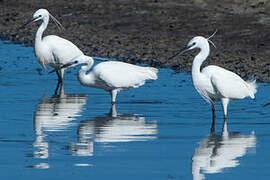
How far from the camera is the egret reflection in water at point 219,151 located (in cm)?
789

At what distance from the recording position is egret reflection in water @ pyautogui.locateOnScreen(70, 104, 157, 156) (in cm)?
905

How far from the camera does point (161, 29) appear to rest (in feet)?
63.4

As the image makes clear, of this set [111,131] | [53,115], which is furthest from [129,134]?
[53,115]

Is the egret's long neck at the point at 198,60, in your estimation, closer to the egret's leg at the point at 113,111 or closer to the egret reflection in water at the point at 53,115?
the egret's leg at the point at 113,111

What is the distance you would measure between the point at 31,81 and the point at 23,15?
30.3 feet

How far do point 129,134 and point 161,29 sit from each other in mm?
9839

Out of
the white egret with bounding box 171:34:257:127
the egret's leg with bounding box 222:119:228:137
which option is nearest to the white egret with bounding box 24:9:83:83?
the white egret with bounding box 171:34:257:127

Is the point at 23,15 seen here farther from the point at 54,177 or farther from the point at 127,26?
the point at 54,177

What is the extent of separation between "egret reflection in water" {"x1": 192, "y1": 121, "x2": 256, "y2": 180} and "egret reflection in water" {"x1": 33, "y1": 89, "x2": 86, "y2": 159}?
177cm

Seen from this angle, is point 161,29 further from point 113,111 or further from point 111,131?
point 111,131

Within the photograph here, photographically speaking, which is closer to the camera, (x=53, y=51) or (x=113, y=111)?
(x=113, y=111)

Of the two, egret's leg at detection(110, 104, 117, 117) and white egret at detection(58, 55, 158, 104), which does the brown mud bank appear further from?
egret's leg at detection(110, 104, 117, 117)

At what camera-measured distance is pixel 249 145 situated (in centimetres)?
905

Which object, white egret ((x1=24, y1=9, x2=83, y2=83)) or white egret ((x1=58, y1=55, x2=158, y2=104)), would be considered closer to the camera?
white egret ((x1=58, y1=55, x2=158, y2=104))
